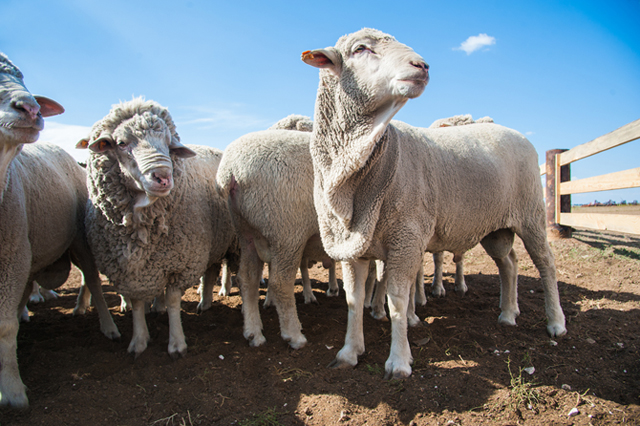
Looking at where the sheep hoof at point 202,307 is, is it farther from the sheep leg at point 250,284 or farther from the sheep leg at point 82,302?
the sheep leg at point 82,302

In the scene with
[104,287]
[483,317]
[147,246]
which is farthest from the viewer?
[104,287]

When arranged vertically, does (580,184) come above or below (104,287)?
above

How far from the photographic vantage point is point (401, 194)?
3.00 metres

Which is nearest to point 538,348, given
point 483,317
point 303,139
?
point 483,317

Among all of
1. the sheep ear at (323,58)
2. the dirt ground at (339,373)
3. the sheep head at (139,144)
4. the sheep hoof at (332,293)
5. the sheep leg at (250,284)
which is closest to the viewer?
the dirt ground at (339,373)

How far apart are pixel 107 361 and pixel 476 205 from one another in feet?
11.7

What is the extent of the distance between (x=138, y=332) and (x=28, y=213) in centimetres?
140

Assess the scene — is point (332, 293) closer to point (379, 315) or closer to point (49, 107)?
point (379, 315)

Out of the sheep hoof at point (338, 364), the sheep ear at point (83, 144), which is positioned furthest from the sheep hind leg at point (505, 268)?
the sheep ear at point (83, 144)

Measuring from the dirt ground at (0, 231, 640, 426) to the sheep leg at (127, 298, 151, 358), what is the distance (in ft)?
0.30

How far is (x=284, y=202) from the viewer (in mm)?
3686

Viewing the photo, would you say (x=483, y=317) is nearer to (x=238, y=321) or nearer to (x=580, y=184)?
(x=238, y=321)

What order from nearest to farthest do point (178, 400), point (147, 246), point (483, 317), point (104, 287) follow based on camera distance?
1. point (178, 400)
2. point (147, 246)
3. point (483, 317)
4. point (104, 287)

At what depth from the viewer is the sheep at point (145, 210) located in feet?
10.4
